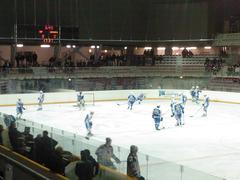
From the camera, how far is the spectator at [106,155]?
20.5 ft

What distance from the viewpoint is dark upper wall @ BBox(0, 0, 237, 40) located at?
31.4m

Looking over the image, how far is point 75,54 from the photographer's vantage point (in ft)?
119

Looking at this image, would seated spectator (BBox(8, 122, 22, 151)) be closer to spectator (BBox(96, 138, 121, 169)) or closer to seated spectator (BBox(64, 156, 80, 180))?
spectator (BBox(96, 138, 121, 169))

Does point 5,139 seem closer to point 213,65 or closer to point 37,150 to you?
point 37,150

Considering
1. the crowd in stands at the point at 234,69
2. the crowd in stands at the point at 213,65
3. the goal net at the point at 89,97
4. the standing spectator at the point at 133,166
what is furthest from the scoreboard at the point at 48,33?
the standing spectator at the point at 133,166

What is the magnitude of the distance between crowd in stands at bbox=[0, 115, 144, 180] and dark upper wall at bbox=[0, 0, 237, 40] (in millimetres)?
23382

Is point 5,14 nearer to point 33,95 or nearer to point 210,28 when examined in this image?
point 33,95

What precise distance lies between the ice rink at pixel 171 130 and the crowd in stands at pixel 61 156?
4092 millimetres

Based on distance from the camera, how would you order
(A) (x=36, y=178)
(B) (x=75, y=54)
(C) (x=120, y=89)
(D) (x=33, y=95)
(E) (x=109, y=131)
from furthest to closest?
(B) (x=75, y=54) → (C) (x=120, y=89) → (D) (x=33, y=95) → (E) (x=109, y=131) → (A) (x=36, y=178)

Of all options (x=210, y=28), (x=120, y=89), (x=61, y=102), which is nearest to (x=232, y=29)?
(x=210, y=28)

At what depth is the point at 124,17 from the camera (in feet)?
114

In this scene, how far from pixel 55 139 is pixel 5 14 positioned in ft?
80.1

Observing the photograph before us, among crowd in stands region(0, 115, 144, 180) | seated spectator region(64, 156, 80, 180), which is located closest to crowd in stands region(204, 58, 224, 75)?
crowd in stands region(0, 115, 144, 180)

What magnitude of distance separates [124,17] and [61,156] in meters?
29.0
